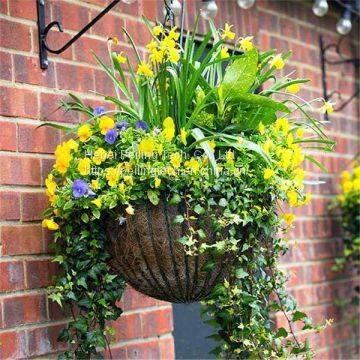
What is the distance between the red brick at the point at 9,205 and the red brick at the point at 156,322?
603 mm

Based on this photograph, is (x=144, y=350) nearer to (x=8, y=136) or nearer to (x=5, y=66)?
(x=8, y=136)

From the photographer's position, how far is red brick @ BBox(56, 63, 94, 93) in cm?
233

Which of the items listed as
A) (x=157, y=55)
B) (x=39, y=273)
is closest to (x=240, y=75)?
(x=157, y=55)

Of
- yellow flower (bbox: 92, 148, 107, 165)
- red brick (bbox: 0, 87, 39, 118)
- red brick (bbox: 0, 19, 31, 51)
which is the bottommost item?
yellow flower (bbox: 92, 148, 107, 165)

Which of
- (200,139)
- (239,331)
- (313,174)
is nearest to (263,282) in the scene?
(239,331)

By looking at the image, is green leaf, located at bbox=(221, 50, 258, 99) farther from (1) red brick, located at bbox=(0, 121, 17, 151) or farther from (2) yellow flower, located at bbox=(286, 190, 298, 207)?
(1) red brick, located at bbox=(0, 121, 17, 151)

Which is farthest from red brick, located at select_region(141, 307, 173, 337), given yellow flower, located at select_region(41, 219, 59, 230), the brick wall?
yellow flower, located at select_region(41, 219, 59, 230)

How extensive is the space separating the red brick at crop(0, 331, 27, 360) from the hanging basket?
1.14 feet

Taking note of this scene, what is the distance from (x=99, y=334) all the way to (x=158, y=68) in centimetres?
78

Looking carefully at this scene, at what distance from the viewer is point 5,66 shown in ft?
7.13

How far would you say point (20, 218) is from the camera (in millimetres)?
2148

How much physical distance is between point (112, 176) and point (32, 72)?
501 millimetres

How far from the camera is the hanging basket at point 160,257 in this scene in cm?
196

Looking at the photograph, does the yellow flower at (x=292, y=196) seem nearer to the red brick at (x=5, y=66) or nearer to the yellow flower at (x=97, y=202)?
the yellow flower at (x=97, y=202)
